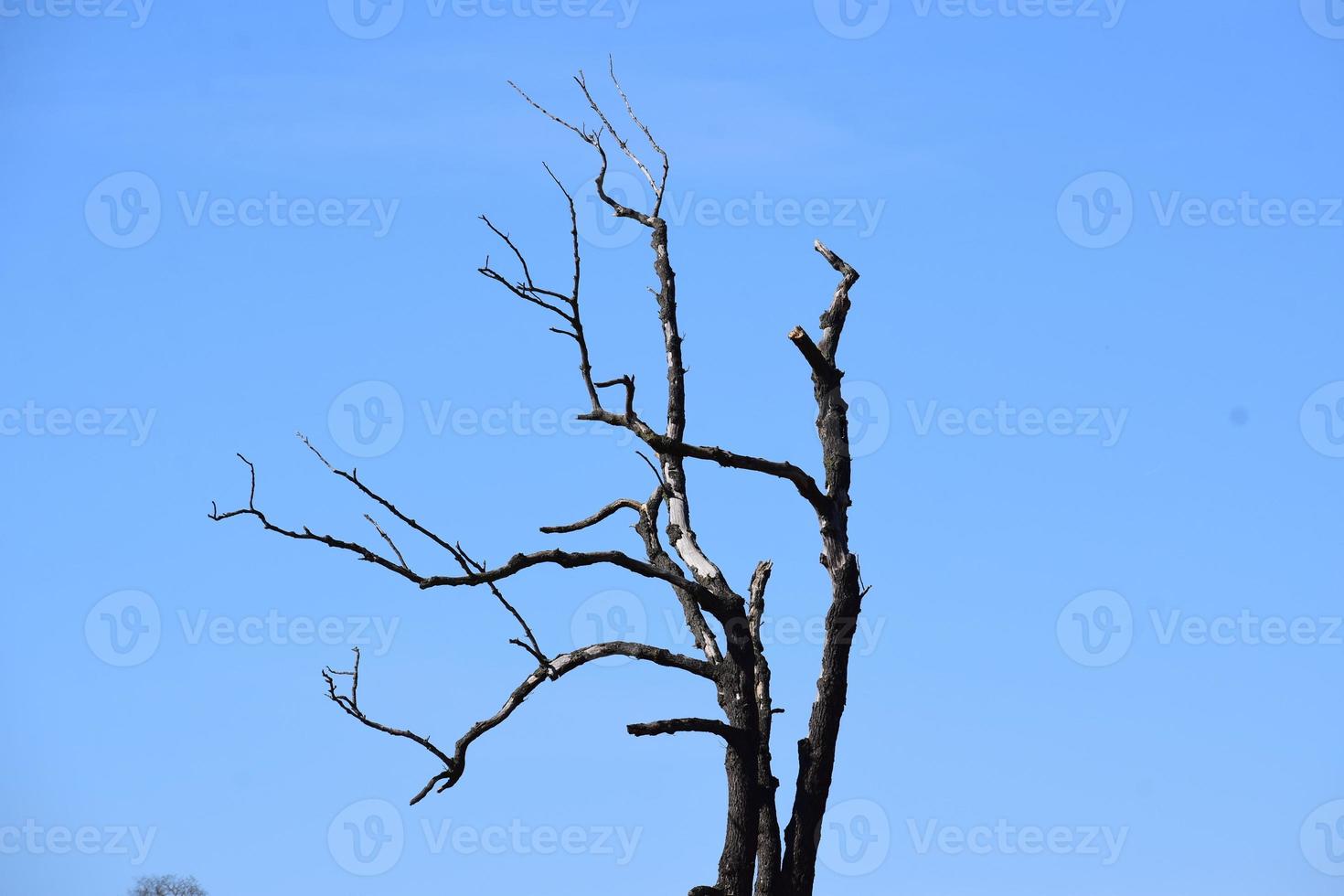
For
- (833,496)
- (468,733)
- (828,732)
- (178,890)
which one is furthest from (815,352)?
(178,890)

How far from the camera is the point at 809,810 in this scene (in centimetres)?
837

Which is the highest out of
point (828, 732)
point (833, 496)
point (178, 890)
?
point (178, 890)

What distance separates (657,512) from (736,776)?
6.76 ft

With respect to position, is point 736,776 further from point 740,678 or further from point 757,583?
point 757,583

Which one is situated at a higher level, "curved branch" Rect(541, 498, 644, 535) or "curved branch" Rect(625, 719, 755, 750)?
"curved branch" Rect(541, 498, 644, 535)

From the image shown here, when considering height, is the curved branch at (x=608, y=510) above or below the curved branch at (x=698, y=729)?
above

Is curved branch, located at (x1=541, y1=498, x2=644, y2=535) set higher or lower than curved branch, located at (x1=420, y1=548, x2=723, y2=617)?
higher

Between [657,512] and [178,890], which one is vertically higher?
[178,890]

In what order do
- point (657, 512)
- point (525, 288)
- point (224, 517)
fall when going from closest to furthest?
point (224, 517)
point (525, 288)
point (657, 512)

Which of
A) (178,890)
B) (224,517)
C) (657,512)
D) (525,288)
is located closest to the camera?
(224,517)

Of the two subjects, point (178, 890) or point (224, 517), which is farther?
point (178, 890)

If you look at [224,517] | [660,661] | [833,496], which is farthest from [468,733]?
[833,496]

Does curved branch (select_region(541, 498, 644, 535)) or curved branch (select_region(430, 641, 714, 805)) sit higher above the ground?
curved branch (select_region(541, 498, 644, 535))

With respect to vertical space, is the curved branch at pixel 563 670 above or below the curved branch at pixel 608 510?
below
